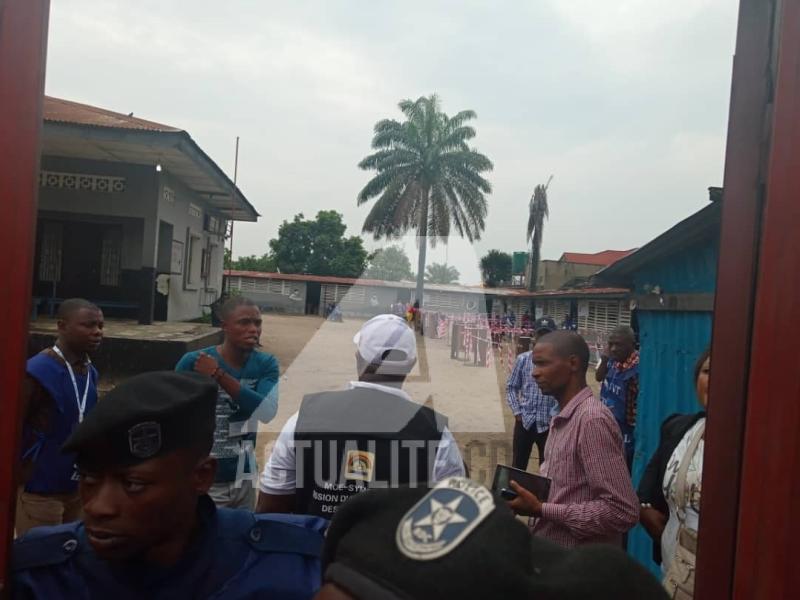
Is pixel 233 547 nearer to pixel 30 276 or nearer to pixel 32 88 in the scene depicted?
pixel 30 276

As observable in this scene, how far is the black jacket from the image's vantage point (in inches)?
88.3

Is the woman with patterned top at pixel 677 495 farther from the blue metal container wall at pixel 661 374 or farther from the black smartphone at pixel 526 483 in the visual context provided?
the blue metal container wall at pixel 661 374

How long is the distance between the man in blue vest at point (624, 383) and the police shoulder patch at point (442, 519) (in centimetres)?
452

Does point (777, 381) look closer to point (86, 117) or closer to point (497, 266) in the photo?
point (86, 117)

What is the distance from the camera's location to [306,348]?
18.2 metres

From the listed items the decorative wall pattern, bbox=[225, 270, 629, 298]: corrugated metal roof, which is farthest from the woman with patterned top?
bbox=[225, 270, 629, 298]: corrugated metal roof

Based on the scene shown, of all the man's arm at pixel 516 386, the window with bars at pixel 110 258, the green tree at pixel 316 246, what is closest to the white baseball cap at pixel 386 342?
the man's arm at pixel 516 386

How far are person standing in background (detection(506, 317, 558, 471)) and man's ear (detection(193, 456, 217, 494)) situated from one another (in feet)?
13.5

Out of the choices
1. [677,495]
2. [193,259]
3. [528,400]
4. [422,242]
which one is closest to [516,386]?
[528,400]

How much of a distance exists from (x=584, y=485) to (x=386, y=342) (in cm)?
90

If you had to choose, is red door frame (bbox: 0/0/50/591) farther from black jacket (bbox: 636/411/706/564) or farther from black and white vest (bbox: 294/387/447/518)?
black jacket (bbox: 636/411/706/564)

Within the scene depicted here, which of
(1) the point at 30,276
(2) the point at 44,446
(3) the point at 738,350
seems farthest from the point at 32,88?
(2) the point at 44,446

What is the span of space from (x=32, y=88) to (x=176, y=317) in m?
13.4

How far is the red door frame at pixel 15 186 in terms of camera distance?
929 mm
